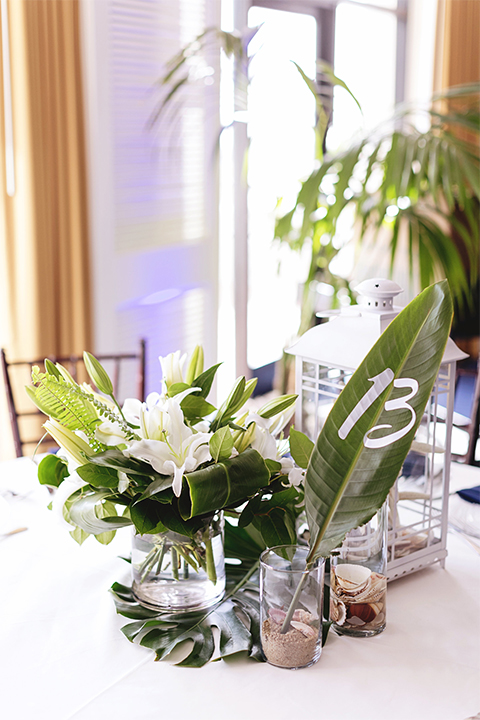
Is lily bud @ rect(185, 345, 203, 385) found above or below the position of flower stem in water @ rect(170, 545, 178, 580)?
above

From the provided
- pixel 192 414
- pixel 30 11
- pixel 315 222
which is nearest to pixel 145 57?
pixel 30 11

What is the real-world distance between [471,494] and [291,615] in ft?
1.88

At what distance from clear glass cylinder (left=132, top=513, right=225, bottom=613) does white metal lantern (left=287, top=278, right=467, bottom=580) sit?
0.23m

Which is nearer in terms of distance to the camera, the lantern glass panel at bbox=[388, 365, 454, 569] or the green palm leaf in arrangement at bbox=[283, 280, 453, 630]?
the green palm leaf in arrangement at bbox=[283, 280, 453, 630]

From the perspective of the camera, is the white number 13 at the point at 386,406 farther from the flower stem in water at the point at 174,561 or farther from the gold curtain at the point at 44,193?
the gold curtain at the point at 44,193

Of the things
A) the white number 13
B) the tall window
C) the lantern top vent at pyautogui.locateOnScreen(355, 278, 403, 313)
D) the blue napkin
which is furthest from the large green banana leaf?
the tall window

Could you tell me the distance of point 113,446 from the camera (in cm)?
84

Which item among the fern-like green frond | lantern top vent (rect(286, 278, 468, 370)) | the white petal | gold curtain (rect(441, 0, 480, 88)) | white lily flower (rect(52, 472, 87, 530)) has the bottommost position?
white lily flower (rect(52, 472, 87, 530))

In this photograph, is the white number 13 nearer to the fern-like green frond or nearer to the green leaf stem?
the green leaf stem

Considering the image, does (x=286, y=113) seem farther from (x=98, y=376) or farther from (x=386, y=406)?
(x=386, y=406)

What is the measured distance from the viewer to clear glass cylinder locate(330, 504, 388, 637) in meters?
0.85

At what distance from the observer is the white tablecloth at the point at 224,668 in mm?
737

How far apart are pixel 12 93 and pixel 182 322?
1130mm

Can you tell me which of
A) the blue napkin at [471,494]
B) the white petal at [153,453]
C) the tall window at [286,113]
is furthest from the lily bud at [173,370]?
the tall window at [286,113]
